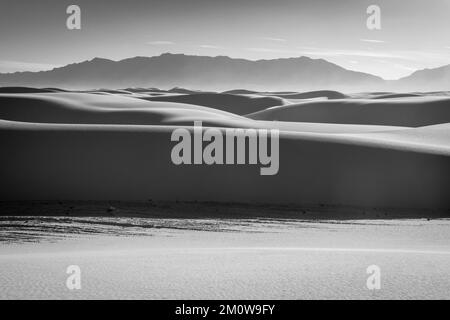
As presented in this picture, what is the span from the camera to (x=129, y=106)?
36.1 metres

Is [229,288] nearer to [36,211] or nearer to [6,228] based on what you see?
[6,228]

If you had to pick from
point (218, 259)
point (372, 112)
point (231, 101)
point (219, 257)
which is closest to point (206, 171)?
point (219, 257)

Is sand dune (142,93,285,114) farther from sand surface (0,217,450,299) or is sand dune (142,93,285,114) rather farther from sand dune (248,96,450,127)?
sand surface (0,217,450,299)

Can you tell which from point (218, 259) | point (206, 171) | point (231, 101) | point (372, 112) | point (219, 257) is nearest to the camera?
point (218, 259)

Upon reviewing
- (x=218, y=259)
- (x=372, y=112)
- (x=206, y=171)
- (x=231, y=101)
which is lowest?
(x=218, y=259)

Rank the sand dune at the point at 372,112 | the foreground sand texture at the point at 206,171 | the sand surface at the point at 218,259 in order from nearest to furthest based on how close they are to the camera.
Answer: the sand surface at the point at 218,259
the foreground sand texture at the point at 206,171
the sand dune at the point at 372,112

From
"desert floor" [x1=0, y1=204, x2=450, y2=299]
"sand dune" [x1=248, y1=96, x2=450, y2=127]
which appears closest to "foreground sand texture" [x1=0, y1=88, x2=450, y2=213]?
"desert floor" [x1=0, y1=204, x2=450, y2=299]

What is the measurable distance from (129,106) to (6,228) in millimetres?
25552

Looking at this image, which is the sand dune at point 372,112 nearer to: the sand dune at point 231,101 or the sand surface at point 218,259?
the sand dune at point 231,101

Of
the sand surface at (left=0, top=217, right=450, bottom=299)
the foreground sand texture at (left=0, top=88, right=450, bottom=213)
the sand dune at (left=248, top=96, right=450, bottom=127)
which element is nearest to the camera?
the sand surface at (left=0, top=217, right=450, bottom=299)

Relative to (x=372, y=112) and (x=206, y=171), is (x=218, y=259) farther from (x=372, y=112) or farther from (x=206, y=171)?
(x=372, y=112)

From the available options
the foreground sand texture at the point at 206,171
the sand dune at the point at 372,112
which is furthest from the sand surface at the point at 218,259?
the sand dune at the point at 372,112

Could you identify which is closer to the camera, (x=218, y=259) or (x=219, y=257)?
(x=218, y=259)
